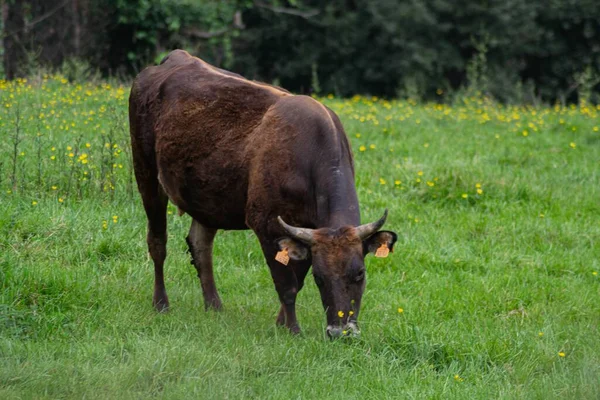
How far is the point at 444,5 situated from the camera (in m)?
34.1

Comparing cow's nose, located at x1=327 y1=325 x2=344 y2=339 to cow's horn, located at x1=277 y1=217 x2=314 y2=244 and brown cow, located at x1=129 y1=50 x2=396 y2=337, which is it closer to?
brown cow, located at x1=129 y1=50 x2=396 y2=337

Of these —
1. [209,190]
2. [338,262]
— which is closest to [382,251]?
[338,262]

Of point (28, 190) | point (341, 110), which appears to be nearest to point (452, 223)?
point (28, 190)

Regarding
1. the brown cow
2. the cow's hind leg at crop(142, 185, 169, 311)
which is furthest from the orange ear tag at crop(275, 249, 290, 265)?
the cow's hind leg at crop(142, 185, 169, 311)

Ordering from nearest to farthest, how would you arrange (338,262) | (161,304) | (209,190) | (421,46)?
(338,262) < (209,190) < (161,304) < (421,46)

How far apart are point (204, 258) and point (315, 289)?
103 centimetres

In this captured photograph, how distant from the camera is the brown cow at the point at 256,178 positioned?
21.4 ft

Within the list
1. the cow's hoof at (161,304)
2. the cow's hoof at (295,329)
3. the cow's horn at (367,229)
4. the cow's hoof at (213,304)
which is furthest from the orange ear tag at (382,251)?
the cow's hoof at (161,304)

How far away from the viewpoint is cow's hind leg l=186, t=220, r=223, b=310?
788 centimetres

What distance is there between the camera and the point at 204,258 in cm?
805

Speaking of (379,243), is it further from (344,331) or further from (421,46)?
(421,46)

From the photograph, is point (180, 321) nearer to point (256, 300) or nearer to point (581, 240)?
point (256, 300)

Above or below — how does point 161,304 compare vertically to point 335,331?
below

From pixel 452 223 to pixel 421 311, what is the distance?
2802mm
